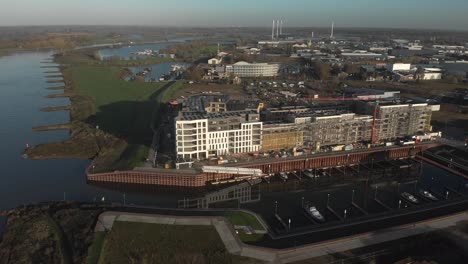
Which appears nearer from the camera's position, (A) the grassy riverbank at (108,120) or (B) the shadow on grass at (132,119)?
(A) the grassy riverbank at (108,120)

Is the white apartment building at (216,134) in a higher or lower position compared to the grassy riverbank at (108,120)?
higher

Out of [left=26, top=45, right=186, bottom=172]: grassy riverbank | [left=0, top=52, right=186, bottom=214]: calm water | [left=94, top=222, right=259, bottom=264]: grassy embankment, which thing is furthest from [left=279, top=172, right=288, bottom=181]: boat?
[left=26, top=45, right=186, bottom=172]: grassy riverbank

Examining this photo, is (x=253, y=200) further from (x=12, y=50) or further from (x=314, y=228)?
(x=12, y=50)

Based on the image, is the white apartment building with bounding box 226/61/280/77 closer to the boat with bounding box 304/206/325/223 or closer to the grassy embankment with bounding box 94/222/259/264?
the boat with bounding box 304/206/325/223

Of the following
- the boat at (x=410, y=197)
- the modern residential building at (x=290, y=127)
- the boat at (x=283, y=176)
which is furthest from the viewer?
the modern residential building at (x=290, y=127)

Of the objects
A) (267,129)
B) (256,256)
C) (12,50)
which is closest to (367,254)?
(256,256)

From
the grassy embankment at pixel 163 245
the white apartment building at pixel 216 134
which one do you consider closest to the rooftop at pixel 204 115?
the white apartment building at pixel 216 134

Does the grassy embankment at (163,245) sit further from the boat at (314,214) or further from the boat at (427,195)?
the boat at (427,195)
